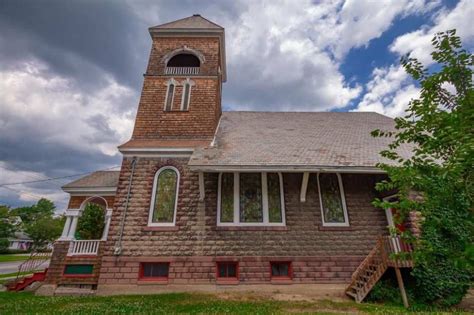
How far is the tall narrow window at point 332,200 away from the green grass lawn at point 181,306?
256 centimetres

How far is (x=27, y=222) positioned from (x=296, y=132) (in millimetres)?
66554

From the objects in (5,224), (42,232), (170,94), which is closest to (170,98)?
(170,94)

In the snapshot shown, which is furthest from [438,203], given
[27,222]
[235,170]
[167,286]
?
[27,222]

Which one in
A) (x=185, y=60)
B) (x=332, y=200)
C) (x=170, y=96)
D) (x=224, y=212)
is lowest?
(x=224, y=212)

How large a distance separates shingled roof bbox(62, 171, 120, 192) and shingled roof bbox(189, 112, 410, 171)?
15.4ft

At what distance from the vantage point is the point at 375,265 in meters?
6.95

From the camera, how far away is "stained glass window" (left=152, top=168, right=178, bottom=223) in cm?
815

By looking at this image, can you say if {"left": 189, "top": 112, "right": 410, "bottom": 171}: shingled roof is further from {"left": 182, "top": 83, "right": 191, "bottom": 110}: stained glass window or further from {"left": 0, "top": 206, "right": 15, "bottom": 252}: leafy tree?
{"left": 0, "top": 206, "right": 15, "bottom": 252}: leafy tree

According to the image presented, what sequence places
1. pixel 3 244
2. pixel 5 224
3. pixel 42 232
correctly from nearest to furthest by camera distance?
pixel 3 244
pixel 5 224
pixel 42 232

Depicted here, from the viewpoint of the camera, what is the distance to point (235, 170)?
7551 mm

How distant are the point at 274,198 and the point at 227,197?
5.86 ft

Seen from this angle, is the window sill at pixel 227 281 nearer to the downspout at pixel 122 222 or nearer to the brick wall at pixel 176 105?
the downspout at pixel 122 222

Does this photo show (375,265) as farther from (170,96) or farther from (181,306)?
(170,96)

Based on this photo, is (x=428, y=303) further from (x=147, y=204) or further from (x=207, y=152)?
(x=147, y=204)
